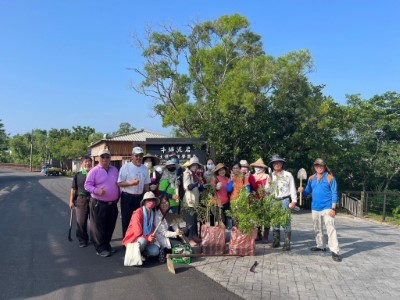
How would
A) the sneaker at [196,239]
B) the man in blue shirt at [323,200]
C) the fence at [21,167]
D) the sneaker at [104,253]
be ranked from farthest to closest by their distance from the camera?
the fence at [21,167] → the sneaker at [196,239] → the man in blue shirt at [323,200] → the sneaker at [104,253]

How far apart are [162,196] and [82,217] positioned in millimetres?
1671

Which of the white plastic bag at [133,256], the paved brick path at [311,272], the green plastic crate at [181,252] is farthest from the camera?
the green plastic crate at [181,252]

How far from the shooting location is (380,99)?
20797 millimetres

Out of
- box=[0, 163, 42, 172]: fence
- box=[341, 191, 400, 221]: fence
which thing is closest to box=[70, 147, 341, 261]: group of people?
box=[341, 191, 400, 221]: fence

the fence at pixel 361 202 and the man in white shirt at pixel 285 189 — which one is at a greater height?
the man in white shirt at pixel 285 189

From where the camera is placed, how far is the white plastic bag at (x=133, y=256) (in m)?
5.89

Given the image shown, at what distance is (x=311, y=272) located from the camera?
593 centimetres

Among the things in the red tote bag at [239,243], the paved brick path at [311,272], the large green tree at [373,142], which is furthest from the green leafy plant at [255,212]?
the large green tree at [373,142]

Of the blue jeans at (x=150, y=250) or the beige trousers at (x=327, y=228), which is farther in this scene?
the beige trousers at (x=327, y=228)

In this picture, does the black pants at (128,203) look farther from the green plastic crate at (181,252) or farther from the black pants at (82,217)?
the green plastic crate at (181,252)

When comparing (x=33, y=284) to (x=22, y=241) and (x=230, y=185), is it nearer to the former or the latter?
(x=22, y=241)

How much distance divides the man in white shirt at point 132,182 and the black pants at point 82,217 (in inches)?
34.5

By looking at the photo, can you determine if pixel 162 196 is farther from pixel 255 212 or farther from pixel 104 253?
pixel 255 212

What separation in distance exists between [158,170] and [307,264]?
358 centimetres
